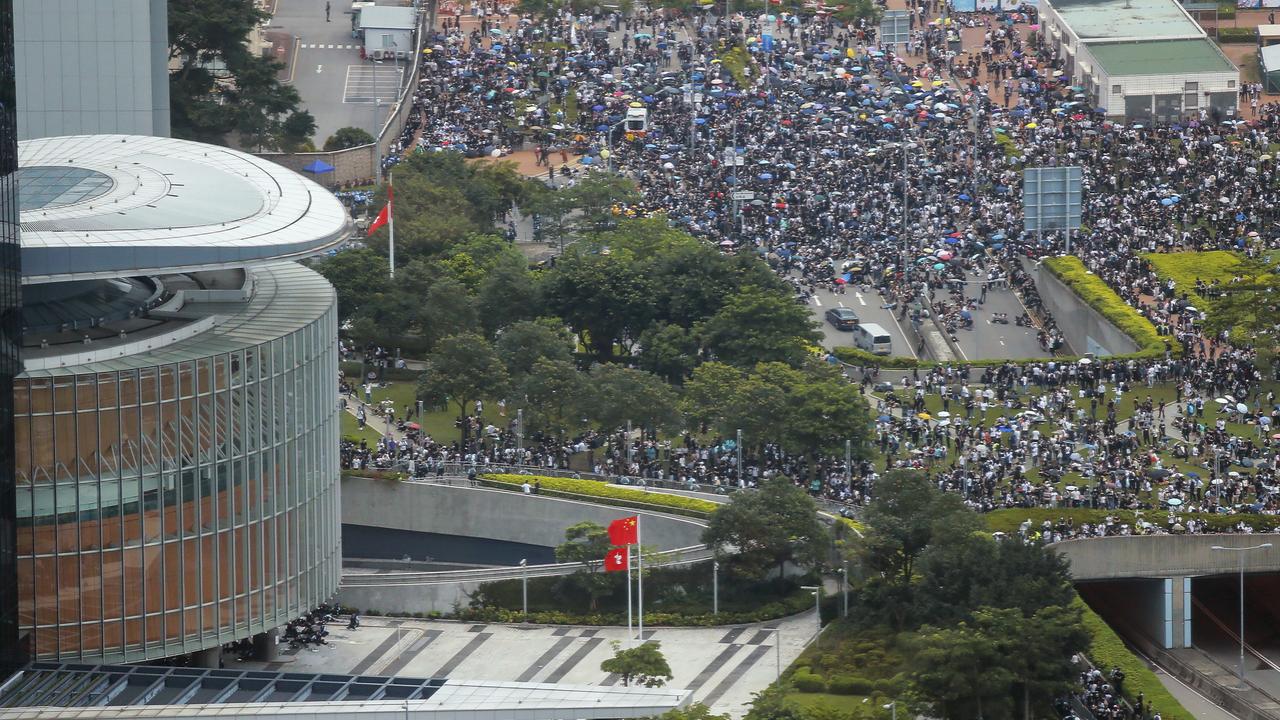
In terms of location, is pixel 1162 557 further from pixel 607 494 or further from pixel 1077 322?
pixel 1077 322

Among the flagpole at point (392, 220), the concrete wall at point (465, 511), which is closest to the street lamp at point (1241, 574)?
the concrete wall at point (465, 511)

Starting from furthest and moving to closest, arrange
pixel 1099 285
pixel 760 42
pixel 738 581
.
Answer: pixel 760 42 → pixel 1099 285 → pixel 738 581

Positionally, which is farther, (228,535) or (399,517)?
(399,517)

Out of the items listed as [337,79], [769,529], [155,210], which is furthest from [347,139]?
[155,210]

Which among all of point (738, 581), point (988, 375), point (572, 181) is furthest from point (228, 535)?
point (572, 181)

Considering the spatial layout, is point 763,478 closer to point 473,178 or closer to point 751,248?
point 751,248

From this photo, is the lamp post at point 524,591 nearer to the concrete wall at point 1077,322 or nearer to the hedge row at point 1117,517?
the hedge row at point 1117,517

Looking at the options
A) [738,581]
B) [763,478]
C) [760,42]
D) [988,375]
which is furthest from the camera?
[760,42]
